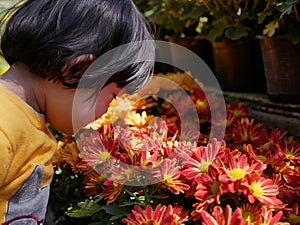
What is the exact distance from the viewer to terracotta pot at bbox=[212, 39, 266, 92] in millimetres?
2352

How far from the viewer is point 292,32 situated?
1830 mm

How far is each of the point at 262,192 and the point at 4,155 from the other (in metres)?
0.54

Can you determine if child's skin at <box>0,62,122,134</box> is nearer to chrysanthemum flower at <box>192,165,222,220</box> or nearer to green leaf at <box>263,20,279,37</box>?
chrysanthemum flower at <box>192,165,222,220</box>

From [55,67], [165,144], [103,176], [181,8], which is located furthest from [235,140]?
[181,8]

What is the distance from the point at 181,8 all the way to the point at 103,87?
147 centimetres

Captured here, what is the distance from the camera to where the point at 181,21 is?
8.72 ft

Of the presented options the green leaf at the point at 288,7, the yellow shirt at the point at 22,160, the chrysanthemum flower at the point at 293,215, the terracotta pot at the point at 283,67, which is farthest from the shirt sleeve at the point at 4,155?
the terracotta pot at the point at 283,67

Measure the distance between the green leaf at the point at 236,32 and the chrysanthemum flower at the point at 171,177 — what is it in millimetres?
1095

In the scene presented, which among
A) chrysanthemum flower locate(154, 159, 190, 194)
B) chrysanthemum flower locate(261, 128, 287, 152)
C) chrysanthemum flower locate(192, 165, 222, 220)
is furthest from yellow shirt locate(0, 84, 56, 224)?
chrysanthemum flower locate(261, 128, 287, 152)

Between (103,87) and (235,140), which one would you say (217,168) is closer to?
(103,87)

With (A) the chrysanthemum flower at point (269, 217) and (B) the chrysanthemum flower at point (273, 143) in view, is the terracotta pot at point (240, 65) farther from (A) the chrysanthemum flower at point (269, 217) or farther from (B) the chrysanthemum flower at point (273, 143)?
(A) the chrysanthemum flower at point (269, 217)

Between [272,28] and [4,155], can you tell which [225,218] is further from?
[272,28]

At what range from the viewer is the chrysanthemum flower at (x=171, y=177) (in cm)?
113

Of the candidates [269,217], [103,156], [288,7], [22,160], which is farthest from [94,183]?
[288,7]
